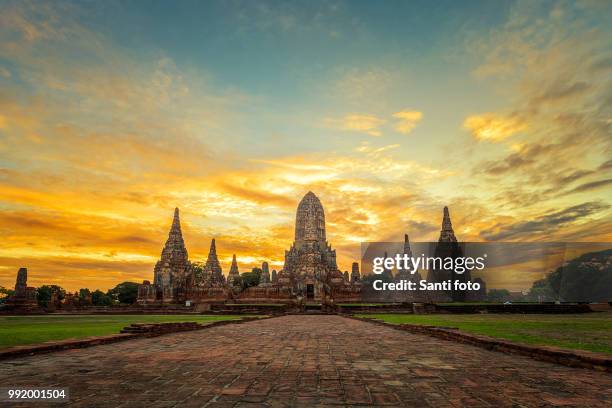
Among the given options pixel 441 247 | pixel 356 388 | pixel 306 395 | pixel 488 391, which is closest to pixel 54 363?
pixel 306 395

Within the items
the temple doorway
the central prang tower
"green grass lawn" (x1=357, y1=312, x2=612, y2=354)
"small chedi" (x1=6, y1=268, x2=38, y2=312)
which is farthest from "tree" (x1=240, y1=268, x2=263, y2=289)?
"green grass lawn" (x1=357, y1=312, x2=612, y2=354)

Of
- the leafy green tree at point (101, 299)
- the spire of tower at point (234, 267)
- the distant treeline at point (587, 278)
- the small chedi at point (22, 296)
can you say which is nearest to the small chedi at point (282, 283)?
the small chedi at point (22, 296)

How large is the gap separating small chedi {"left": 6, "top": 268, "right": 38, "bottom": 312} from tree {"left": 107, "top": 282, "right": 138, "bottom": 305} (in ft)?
133

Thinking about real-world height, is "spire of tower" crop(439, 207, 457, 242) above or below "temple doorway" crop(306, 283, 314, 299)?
above

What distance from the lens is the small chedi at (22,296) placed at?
116 ft

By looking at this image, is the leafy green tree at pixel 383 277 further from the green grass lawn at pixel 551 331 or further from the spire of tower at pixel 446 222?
the green grass lawn at pixel 551 331

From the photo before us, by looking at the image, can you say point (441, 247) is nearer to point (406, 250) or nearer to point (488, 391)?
point (406, 250)

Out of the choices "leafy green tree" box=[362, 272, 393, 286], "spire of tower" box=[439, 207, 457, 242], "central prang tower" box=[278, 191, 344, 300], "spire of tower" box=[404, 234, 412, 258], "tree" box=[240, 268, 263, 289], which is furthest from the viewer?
"tree" box=[240, 268, 263, 289]

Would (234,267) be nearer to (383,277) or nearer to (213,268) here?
(213,268)

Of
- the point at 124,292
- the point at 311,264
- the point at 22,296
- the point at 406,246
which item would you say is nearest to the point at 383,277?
the point at 406,246

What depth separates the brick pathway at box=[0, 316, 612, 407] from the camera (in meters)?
4.15

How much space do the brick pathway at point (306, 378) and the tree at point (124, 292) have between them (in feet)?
252

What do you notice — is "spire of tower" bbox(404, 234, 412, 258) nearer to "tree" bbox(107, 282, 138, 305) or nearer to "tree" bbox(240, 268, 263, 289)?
"tree" bbox(240, 268, 263, 289)

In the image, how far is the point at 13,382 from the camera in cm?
495
